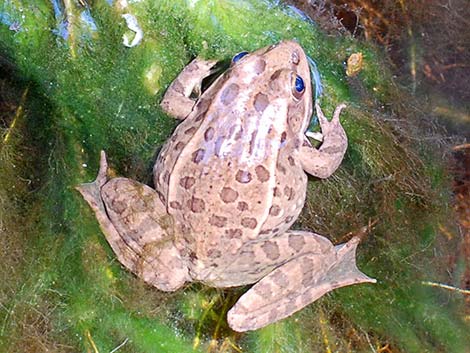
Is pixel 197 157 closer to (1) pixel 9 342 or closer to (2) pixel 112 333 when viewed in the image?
(2) pixel 112 333

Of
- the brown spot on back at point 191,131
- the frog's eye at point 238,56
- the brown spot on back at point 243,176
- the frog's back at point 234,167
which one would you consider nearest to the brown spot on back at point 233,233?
the frog's back at point 234,167

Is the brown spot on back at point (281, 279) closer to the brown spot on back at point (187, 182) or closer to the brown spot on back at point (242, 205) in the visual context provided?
the brown spot on back at point (242, 205)

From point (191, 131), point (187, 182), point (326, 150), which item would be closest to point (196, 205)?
point (187, 182)

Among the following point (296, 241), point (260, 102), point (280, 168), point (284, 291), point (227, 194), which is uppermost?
point (260, 102)

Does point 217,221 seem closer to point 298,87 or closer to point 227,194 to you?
point 227,194

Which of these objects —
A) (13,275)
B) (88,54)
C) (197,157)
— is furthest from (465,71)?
(13,275)

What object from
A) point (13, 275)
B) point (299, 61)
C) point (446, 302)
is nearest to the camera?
point (299, 61)
